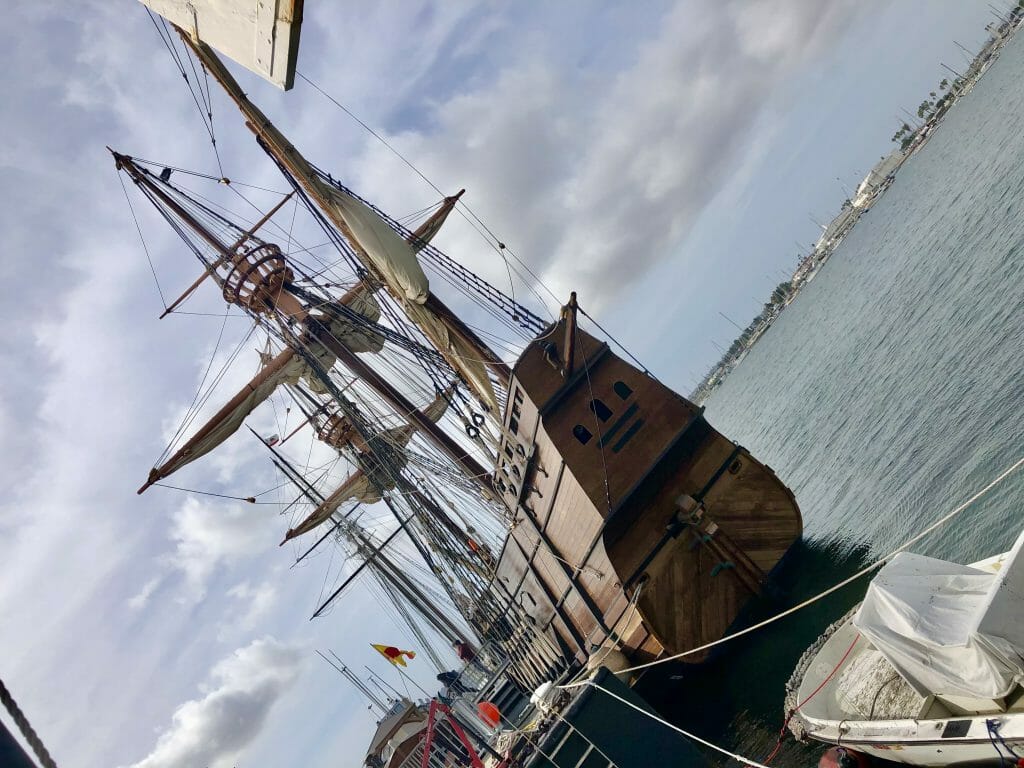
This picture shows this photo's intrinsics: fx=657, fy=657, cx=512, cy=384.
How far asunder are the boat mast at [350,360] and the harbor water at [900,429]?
13.2 m

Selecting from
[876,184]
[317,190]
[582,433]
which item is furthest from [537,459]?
[876,184]

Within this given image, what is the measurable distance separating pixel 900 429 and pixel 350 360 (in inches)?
809

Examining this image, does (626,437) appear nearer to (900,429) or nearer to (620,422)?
(620,422)

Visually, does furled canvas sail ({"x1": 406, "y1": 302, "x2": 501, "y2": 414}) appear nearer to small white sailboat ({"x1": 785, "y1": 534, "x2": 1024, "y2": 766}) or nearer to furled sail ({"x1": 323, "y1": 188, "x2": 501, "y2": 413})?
furled sail ({"x1": 323, "y1": 188, "x2": 501, "y2": 413})

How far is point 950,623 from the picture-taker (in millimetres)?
7324

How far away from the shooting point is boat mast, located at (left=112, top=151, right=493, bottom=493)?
1041 inches

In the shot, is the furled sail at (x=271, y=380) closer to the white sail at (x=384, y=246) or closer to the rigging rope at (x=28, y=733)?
the white sail at (x=384, y=246)

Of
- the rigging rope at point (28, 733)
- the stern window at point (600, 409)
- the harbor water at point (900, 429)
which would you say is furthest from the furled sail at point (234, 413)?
the rigging rope at point (28, 733)

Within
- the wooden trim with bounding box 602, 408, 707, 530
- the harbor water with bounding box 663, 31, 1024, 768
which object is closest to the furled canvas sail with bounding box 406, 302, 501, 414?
the wooden trim with bounding box 602, 408, 707, 530

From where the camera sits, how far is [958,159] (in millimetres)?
71312

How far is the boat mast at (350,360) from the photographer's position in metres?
26.5

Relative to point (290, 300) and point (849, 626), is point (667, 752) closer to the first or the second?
point (849, 626)

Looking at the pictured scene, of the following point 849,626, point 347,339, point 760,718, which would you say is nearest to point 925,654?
point 849,626

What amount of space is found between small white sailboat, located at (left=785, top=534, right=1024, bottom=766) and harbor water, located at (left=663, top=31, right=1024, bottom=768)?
151 cm
